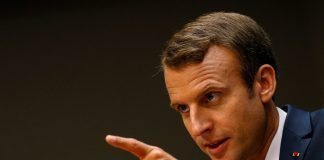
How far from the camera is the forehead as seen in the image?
5.98 feet

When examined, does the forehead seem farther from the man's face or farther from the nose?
the nose

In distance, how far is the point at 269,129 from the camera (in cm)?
198

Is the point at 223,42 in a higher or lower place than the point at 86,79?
higher

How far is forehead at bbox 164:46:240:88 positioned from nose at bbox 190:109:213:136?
10 cm

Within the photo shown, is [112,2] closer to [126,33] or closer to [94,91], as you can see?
[126,33]

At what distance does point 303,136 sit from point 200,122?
37 centimetres

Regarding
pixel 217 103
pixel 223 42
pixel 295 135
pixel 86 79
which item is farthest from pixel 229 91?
pixel 86 79

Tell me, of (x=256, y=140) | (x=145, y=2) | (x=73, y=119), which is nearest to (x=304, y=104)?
(x=145, y=2)

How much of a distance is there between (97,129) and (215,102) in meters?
2.00

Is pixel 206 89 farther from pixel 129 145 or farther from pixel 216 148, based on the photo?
pixel 129 145

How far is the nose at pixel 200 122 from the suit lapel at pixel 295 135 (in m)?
0.28

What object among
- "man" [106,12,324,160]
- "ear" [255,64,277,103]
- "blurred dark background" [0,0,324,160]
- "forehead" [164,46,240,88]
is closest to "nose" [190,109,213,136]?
"man" [106,12,324,160]

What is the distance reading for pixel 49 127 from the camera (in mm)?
3730

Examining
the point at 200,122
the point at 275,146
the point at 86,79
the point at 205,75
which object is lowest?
the point at 86,79
